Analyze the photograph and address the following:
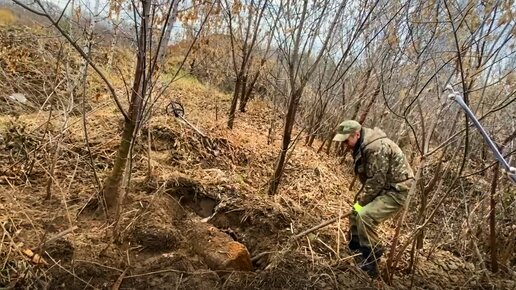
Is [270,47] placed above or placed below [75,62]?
above

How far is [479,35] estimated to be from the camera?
3.95m

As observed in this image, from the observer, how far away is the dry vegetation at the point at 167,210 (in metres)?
3.37

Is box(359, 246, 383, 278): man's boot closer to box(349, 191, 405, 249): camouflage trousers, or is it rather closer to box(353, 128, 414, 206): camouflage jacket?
box(349, 191, 405, 249): camouflage trousers

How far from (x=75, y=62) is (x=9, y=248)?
6604 millimetres

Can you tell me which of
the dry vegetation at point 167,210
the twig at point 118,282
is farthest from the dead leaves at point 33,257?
the twig at point 118,282

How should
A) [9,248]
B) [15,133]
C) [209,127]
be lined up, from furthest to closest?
[209,127] < [15,133] < [9,248]

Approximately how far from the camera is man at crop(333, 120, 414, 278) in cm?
429

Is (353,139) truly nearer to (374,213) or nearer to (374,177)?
(374,177)

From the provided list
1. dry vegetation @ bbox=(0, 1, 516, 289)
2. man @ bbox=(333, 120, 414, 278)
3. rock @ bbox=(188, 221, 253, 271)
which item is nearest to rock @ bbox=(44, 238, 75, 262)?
dry vegetation @ bbox=(0, 1, 516, 289)

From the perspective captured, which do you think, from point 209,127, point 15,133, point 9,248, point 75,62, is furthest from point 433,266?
point 75,62

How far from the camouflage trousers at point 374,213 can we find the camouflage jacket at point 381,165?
3cm

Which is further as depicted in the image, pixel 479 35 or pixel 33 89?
pixel 33 89

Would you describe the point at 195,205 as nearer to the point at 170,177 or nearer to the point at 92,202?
the point at 170,177

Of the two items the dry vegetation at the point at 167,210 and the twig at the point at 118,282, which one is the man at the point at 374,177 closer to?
the dry vegetation at the point at 167,210
